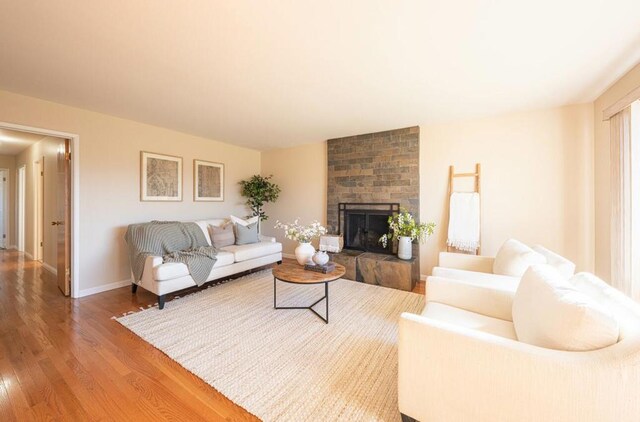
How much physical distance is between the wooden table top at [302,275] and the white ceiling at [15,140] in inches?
173

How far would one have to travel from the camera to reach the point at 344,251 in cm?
412

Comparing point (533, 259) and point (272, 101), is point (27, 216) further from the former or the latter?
point (533, 259)

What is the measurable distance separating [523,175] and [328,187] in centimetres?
279

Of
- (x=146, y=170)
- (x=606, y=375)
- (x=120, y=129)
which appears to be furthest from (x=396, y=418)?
(x=120, y=129)

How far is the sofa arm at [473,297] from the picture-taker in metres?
1.62

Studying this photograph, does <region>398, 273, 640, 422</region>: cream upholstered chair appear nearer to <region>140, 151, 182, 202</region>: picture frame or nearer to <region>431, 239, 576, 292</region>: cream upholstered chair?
<region>431, 239, 576, 292</region>: cream upholstered chair

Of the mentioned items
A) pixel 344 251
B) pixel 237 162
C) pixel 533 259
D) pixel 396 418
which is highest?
pixel 237 162

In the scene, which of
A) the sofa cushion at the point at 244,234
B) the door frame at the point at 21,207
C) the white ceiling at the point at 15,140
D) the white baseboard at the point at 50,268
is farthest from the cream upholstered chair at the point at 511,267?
the door frame at the point at 21,207

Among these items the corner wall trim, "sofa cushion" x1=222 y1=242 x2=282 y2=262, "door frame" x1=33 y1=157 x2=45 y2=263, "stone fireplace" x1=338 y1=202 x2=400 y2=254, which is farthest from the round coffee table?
"door frame" x1=33 y1=157 x2=45 y2=263

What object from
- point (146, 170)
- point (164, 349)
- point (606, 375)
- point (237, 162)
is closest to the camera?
point (606, 375)

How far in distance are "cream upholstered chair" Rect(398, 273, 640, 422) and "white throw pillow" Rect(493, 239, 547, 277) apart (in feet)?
2.15

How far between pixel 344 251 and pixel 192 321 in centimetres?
241

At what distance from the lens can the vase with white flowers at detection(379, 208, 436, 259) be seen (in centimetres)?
357

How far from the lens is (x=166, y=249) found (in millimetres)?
3131
